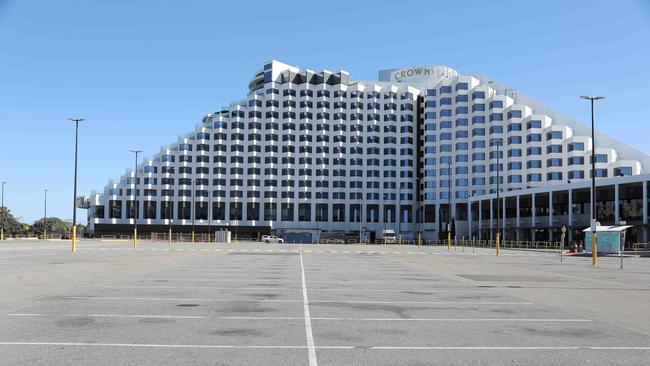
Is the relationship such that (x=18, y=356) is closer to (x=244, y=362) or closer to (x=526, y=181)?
(x=244, y=362)

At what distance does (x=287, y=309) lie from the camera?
44.5 ft

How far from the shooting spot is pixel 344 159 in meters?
158

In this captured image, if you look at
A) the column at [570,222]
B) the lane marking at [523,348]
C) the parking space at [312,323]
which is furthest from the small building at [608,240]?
the lane marking at [523,348]

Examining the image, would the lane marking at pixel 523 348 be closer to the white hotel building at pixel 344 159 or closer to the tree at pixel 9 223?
the white hotel building at pixel 344 159

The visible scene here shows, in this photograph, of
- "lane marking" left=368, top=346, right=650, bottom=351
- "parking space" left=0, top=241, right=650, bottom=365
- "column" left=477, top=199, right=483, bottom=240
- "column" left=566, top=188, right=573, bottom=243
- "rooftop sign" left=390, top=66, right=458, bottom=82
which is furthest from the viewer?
"rooftop sign" left=390, top=66, right=458, bottom=82

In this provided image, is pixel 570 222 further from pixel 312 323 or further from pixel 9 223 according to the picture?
pixel 9 223

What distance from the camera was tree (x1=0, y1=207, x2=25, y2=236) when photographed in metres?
130

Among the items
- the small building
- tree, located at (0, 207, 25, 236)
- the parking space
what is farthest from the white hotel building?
the parking space

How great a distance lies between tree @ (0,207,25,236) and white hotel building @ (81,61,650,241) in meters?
15.8

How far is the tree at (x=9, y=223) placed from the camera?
12994cm

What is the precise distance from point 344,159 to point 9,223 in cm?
7840

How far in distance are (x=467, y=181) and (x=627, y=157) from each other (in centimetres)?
3440

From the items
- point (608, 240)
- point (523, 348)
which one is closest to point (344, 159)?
point (608, 240)

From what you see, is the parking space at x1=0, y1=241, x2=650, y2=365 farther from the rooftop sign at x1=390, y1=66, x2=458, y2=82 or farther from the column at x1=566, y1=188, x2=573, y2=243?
the rooftop sign at x1=390, y1=66, x2=458, y2=82
